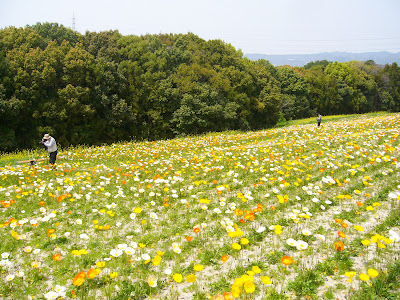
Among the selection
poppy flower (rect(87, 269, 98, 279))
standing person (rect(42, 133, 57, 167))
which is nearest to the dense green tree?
standing person (rect(42, 133, 57, 167))

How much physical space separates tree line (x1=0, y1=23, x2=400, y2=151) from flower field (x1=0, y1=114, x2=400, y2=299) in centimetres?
1877

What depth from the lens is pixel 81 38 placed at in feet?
105

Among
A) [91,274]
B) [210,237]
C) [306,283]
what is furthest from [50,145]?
[306,283]

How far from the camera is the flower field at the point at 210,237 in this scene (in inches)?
150

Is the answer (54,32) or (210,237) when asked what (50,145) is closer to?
(210,237)

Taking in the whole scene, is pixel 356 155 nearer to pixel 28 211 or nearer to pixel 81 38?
pixel 28 211

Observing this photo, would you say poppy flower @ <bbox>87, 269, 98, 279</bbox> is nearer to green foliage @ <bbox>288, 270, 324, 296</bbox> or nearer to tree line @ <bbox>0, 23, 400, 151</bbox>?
green foliage @ <bbox>288, 270, 324, 296</bbox>

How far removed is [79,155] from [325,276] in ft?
43.2

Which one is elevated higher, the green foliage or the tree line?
the tree line

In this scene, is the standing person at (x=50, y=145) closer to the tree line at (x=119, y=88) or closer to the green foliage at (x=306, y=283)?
the green foliage at (x=306, y=283)

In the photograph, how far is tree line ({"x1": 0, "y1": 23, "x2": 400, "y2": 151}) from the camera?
81.8 ft

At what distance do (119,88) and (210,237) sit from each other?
94.4 ft

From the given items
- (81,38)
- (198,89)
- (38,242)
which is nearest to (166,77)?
(198,89)

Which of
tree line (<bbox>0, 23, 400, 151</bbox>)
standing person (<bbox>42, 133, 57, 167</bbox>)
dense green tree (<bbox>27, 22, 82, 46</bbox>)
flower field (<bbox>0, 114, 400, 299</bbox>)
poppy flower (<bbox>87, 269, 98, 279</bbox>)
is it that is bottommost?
flower field (<bbox>0, 114, 400, 299</bbox>)
